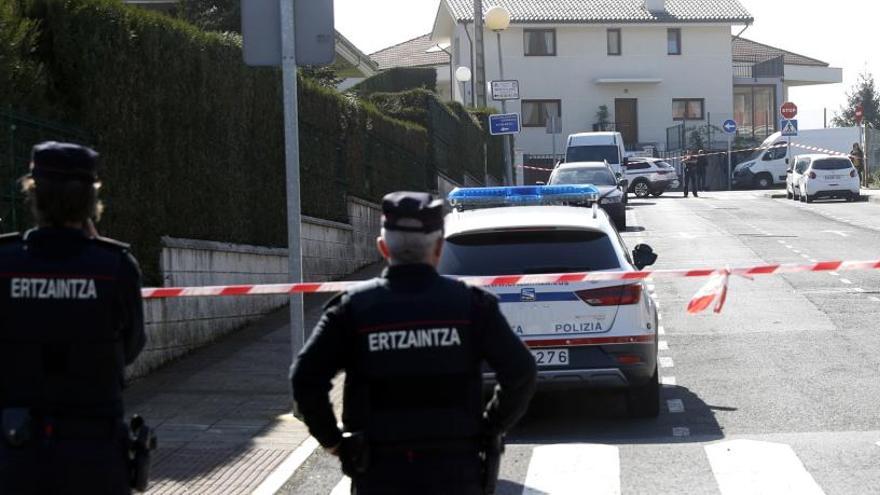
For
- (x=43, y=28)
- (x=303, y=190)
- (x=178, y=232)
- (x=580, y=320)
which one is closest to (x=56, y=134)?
(x=43, y=28)

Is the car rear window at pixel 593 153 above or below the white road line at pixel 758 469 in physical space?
above

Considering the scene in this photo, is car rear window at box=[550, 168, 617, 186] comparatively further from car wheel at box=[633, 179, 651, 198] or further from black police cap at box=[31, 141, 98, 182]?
black police cap at box=[31, 141, 98, 182]

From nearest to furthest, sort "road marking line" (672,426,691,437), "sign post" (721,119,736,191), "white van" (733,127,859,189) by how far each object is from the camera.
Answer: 1. "road marking line" (672,426,691,437)
2. "white van" (733,127,859,189)
3. "sign post" (721,119,736,191)

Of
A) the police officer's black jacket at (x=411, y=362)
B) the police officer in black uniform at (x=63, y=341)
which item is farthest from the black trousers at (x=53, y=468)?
the police officer's black jacket at (x=411, y=362)

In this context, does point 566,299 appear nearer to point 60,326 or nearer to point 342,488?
point 342,488

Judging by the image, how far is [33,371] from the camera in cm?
445

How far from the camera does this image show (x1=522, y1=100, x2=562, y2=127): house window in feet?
221

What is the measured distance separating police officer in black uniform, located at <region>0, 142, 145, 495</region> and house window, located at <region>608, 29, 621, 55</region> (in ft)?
214

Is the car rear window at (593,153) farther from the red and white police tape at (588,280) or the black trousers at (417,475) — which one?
the black trousers at (417,475)

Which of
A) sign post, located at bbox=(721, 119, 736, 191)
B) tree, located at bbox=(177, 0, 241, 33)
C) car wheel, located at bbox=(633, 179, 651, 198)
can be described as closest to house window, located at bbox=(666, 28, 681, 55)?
sign post, located at bbox=(721, 119, 736, 191)

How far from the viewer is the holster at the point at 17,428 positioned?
4.32 m

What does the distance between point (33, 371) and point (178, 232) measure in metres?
9.31

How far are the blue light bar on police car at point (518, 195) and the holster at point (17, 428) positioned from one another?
292 inches

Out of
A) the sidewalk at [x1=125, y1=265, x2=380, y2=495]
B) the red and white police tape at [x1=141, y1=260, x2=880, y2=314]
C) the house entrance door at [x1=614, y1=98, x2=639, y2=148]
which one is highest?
the house entrance door at [x1=614, y1=98, x2=639, y2=148]
